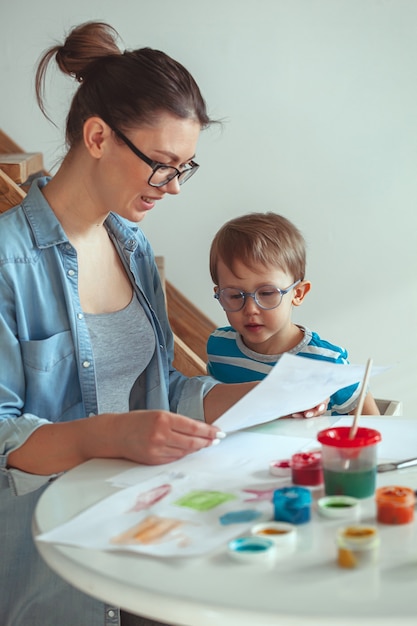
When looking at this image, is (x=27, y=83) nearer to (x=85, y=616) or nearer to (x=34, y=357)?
(x=34, y=357)

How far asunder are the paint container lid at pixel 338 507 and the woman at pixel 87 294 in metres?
0.34

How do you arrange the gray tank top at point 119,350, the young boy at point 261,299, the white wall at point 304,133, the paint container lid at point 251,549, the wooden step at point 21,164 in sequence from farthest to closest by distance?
1. the white wall at point 304,133
2. the wooden step at point 21,164
3. the young boy at point 261,299
4. the gray tank top at point 119,350
5. the paint container lid at point 251,549

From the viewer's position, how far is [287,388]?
3.97 ft

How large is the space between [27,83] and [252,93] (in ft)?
3.02

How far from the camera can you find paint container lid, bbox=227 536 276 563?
2.85ft

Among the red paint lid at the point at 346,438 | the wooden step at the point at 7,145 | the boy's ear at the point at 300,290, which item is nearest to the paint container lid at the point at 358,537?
the red paint lid at the point at 346,438

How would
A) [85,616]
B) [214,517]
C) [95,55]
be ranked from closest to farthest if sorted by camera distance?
[214,517] → [85,616] → [95,55]

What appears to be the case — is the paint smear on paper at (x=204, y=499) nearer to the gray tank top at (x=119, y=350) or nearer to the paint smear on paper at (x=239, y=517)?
the paint smear on paper at (x=239, y=517)

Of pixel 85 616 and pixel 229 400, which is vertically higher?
pixel 229 400

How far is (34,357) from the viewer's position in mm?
1464

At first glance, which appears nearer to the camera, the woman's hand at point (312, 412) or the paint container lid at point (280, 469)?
the paint container lid at point (280, 469)

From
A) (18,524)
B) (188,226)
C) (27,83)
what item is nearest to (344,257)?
(188,226)

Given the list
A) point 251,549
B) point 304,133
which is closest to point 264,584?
point 251,549

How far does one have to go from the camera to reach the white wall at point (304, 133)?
352cm
